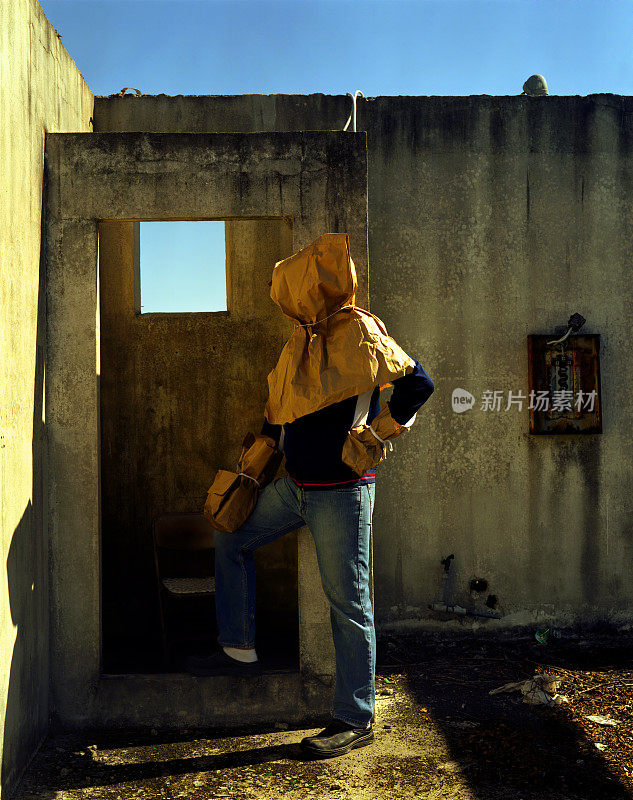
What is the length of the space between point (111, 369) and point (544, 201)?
3.30m

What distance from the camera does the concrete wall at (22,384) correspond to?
3170 millimetres

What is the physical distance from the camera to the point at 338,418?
3592 mm

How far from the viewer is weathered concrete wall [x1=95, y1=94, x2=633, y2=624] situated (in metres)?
5.25

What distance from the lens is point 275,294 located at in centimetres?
368

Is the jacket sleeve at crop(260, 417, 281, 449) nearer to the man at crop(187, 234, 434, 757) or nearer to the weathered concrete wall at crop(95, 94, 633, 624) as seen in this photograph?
the man at crop(187, 234, 434, 757)

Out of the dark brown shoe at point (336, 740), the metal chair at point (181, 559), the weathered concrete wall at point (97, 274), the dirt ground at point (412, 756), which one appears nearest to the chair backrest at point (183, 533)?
the metal chair at point (181, 559)

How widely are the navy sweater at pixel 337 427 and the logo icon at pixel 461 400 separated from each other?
1742 mm

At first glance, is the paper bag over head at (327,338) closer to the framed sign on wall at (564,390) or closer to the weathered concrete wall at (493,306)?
the weathered concrete wall at (493,306)

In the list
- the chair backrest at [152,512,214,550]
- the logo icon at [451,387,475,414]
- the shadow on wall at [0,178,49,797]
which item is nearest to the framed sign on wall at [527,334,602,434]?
the logo icon at [451,387,475,414]

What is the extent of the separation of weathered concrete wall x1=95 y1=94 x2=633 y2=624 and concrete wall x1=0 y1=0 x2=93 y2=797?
1.72 m

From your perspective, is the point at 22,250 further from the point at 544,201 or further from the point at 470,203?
the point at 544,201

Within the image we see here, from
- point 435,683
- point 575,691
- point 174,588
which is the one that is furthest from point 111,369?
point 575,691

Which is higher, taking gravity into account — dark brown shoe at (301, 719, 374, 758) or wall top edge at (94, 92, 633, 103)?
wall top edge at (94, 92, 633, 103)

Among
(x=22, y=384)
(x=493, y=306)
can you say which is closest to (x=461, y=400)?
(x=493, y=306)
